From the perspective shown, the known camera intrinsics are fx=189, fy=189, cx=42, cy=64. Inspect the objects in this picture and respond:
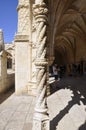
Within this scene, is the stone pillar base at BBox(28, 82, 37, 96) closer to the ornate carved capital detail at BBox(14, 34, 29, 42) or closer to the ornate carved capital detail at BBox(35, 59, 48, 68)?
the ornate carved capital detail at BBox(14, 34, 29, 42)

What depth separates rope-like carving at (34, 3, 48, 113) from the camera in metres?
3.47

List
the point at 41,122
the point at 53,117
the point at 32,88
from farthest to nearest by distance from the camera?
the point at 32,88, the point at 53,117, the point at 41,122

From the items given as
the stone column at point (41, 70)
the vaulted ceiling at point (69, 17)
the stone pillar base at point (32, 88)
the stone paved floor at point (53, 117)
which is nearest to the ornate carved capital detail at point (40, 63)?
the stone column at point (41, 70)

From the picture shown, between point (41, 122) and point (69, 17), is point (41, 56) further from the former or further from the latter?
point (69, 17)

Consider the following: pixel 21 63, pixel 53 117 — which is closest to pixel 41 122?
pixel 53 117

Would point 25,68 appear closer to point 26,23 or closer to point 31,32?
point 31,32

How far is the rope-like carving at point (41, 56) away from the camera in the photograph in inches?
137

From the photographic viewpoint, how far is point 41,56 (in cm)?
353

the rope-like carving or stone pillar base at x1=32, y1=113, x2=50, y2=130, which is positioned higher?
the rope-like carving

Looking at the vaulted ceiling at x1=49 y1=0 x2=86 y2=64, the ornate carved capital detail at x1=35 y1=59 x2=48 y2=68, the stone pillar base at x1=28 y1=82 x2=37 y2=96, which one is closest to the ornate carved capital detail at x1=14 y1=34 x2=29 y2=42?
the vaulted ceiling at x1=49 y1=0 x2=86 y2=64

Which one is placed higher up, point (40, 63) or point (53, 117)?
point (40, 63)

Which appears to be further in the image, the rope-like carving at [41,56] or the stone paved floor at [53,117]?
the stone paved floor at [53,117]

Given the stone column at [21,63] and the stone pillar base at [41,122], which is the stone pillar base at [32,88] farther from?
the stone pillar base at [41,122]

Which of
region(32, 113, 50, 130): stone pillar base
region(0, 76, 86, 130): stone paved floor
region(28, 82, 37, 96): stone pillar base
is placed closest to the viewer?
region(32, 113, 50, 130): stone pillar base
